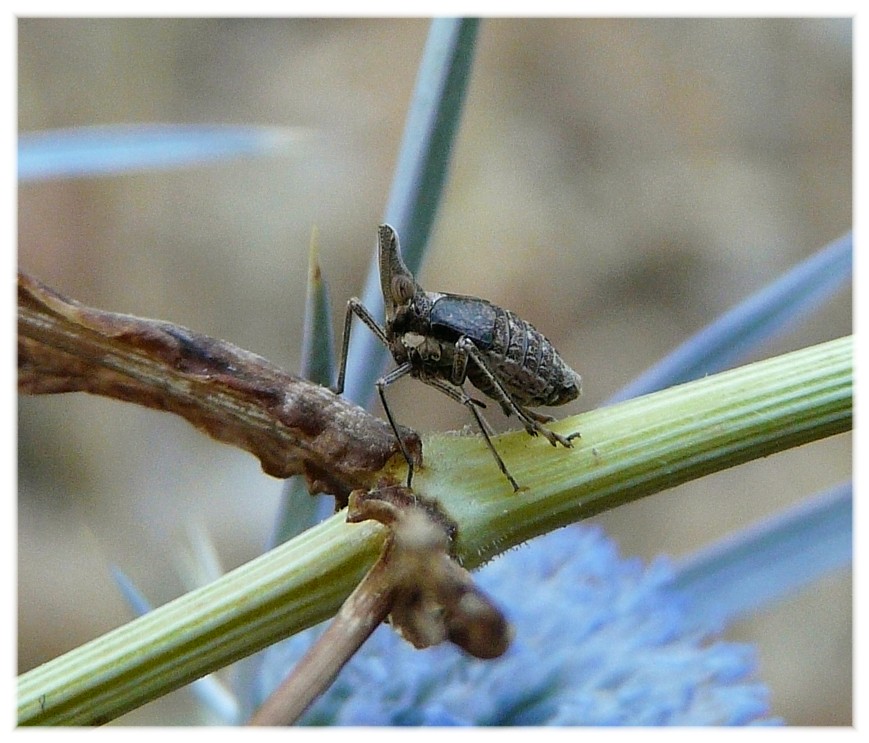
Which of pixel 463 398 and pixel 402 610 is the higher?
pixel 463 398

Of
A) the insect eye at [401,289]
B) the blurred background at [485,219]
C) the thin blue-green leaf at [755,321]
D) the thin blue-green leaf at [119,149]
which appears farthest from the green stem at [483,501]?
the blurred background at [485,219]

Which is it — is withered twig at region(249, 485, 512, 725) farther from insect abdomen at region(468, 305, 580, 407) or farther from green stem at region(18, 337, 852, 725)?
insect abdomen at region(468, 305, 580, 407)

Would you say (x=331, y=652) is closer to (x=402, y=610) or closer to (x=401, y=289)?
(x=402, y=610)

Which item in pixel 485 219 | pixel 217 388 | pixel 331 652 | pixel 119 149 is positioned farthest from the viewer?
pixel 485 219

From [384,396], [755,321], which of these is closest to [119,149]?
[384,396]

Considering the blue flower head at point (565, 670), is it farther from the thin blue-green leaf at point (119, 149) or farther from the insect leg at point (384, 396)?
the thin blue-green leaf at point (119, 149)

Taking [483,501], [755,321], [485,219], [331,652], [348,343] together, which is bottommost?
[331,652]
